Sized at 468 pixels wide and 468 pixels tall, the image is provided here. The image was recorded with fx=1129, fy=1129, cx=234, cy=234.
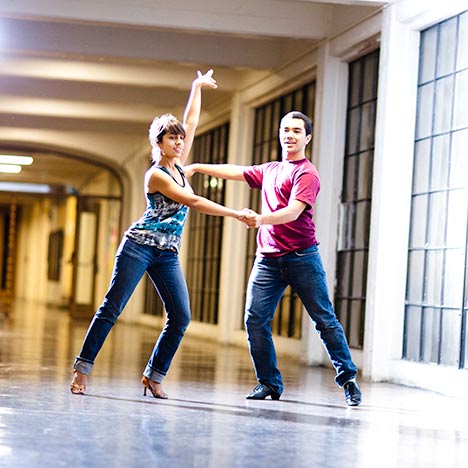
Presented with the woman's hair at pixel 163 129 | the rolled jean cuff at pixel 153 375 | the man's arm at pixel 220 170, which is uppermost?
the woman's hair at pixel 163 129

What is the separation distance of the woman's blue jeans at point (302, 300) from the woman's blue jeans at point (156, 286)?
17.2 inches

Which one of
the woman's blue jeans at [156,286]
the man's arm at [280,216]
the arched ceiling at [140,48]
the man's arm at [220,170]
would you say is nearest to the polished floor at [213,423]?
the woman's blue jeans at [156,286]

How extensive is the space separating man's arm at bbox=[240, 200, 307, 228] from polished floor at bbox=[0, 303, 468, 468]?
0.94m

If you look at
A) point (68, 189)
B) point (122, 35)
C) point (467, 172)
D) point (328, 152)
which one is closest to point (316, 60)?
point (328, 152)

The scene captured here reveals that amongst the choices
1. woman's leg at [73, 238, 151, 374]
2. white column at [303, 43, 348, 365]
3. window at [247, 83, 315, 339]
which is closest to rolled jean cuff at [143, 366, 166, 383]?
woman's leg at [73, 238, 151, 374]

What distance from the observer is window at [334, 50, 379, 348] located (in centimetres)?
927

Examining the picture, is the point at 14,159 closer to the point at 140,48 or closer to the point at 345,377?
the point at 140,48

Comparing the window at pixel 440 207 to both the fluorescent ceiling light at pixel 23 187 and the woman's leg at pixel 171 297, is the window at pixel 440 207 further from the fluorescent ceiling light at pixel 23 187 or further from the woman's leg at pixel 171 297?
the fluorescent ceiling light at pixel 23 187

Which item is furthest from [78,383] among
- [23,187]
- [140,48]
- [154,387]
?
[23,187]

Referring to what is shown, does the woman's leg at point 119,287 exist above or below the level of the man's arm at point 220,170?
below

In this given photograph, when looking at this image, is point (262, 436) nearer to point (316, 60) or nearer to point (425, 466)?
point (425, 466)

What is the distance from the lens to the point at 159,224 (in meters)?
5.75

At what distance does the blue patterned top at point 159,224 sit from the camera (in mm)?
5746

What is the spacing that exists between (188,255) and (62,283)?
13.6 m
